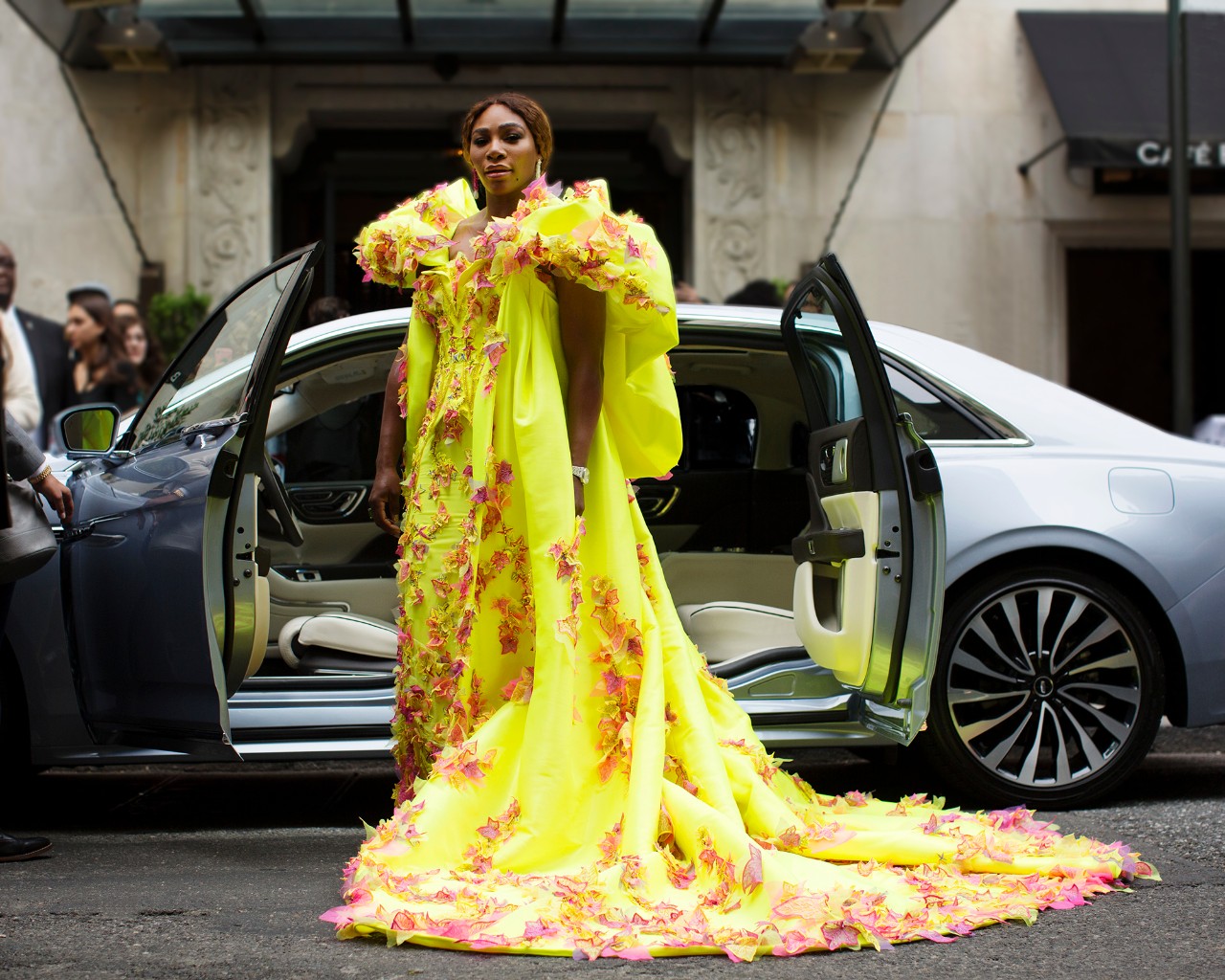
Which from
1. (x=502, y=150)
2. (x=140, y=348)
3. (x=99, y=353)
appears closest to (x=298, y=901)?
(x=502, y=150)

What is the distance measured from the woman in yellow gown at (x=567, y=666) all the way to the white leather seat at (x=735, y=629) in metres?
0.76

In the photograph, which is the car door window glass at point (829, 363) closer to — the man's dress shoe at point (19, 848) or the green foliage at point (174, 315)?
the man's dress shoe at point (19, 848)

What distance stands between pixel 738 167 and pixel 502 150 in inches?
313

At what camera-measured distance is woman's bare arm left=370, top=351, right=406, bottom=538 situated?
4277 millimetres

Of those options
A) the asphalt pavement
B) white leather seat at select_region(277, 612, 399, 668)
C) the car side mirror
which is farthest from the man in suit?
white leather seat at select_region(277, 612, 399, 668)

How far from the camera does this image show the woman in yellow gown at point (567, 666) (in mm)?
3482

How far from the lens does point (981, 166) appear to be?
11992 mm

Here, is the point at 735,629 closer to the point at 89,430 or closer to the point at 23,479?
the point at 89,430

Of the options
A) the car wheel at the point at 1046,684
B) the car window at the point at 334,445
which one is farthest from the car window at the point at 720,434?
the car wheel at the point at 1046,684

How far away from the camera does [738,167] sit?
11.7 metres

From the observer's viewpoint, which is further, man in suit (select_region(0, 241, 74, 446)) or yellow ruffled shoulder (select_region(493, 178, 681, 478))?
man in suit (select_region(0, 241, 74, 446))

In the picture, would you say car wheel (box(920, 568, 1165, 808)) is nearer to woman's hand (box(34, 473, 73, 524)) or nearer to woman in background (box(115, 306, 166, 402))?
woman's hand (box(34, 473, 73, 524))

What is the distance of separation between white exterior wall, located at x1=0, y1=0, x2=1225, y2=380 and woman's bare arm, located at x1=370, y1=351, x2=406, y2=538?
746 centimetres

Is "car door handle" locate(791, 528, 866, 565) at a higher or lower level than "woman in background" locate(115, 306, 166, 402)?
lower
